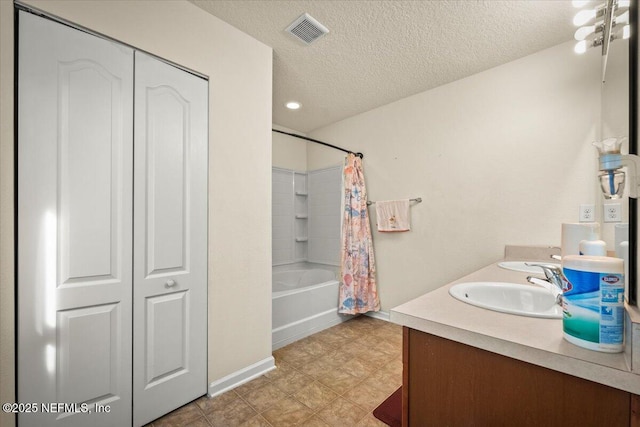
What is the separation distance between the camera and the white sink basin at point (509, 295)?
116cm

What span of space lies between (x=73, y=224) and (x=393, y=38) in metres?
2.26

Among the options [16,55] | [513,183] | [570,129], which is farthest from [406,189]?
[16,55]

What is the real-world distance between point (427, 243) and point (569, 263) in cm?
222

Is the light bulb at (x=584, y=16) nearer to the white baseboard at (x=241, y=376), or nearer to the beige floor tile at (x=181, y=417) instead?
the white baseboard at (x=241, y=376)

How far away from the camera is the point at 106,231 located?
1392mm

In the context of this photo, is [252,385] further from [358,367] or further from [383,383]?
[383,383]

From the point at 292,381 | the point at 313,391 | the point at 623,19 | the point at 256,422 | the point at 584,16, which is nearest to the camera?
the point at 623,19

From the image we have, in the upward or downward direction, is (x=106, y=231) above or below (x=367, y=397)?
above

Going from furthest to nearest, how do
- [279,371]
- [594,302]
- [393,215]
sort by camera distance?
1. [393,215]
2. [279,371]
3. [594,302]

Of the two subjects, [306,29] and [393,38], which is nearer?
[306,29]

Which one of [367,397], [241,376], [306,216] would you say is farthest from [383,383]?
[306,216]

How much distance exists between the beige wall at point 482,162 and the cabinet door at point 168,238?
2035mm

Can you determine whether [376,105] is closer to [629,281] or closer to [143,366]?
[629,281]

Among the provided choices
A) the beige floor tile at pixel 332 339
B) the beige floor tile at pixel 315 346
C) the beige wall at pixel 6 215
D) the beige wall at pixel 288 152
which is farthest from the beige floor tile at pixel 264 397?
the beige wall at pixel 288 152
